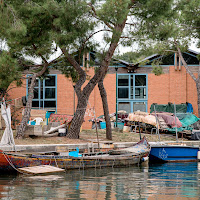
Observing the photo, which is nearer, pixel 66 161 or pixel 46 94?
pixel 66 161

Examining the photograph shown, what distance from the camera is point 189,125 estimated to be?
95.2 feet

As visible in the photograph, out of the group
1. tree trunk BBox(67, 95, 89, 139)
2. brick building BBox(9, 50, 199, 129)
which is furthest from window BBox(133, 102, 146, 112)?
tree trunk BBox(67, 95, 89, 139)

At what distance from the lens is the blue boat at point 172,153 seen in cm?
2211

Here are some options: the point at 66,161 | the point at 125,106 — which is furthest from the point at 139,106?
the point at 66,161

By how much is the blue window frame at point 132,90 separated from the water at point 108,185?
1798cm

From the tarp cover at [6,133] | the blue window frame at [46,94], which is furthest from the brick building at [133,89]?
the tarp cover at [6,133]

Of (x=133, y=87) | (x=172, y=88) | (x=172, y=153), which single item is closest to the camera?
(x=172, y=153)

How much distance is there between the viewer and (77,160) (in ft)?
59.5

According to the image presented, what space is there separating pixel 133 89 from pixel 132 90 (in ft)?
0.43

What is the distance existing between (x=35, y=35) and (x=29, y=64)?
11.7 feet

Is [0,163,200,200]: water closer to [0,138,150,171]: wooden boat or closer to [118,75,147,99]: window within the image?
[0,138,150,171]: wooden boat

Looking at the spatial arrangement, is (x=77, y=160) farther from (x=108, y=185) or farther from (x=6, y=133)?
(x=108, y=185)

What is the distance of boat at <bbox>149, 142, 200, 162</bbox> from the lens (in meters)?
22.1

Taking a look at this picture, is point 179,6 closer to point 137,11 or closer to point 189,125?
point 137,11
